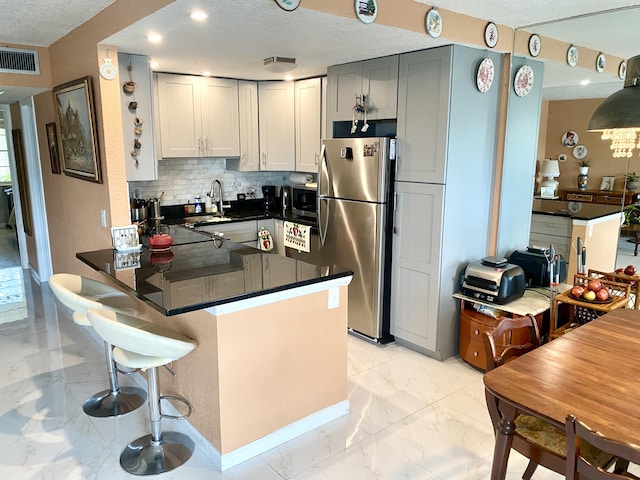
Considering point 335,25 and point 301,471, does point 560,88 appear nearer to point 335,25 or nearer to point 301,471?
point 335,25

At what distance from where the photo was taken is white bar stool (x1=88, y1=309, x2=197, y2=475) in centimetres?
218

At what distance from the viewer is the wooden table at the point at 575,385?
1602mm

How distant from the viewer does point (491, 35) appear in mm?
3262

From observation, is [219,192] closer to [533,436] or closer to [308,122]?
[308,122]

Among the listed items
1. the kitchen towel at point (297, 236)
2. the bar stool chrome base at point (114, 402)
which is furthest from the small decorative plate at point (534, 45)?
the bar stool chrome base at point (114, 402)

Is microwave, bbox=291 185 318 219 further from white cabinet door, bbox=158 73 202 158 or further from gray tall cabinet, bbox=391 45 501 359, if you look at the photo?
gray tall cabinet, bbox=391 45 501 359

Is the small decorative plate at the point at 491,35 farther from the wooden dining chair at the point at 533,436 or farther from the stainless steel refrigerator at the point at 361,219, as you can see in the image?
the wooden dining chair at the point at 533,436

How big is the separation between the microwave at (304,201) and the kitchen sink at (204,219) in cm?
76

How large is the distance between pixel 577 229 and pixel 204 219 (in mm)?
3365

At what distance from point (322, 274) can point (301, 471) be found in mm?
1014

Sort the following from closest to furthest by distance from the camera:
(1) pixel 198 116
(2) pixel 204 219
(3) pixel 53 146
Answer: (3) pixel 53 146 → (1) pixel 198 116 → (2) pixel 204 219

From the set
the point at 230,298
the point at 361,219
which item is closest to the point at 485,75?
the point at 361,219

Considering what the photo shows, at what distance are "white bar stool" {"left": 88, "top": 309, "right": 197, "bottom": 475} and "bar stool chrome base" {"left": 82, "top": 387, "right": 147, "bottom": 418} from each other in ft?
1.25

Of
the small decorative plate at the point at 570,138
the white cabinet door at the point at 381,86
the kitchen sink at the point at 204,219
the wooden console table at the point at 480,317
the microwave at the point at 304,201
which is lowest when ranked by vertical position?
the wooden console table at the point at 480,317
